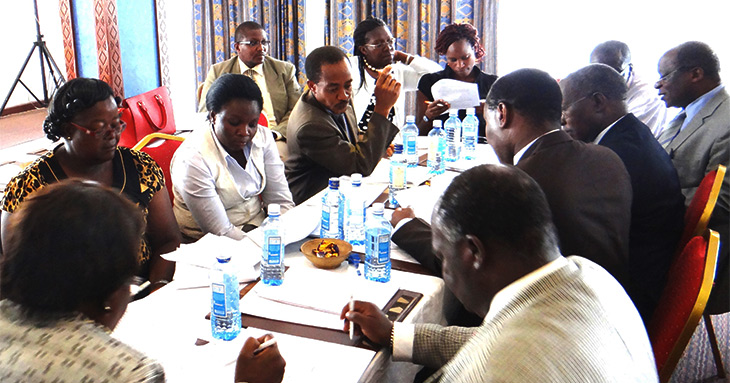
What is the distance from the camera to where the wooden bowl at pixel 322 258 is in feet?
6.19

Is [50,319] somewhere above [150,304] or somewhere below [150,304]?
above

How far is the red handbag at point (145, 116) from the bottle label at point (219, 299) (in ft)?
7.95

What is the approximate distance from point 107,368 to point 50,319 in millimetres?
135

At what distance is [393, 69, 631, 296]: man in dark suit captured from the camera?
68.9 inches

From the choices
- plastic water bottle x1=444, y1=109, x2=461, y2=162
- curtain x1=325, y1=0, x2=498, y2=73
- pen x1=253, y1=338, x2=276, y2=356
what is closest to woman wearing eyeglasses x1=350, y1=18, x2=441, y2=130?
plastic water bottle x1=444, y1=109, x2=461, y2=162

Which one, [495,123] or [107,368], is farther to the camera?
[495,123]

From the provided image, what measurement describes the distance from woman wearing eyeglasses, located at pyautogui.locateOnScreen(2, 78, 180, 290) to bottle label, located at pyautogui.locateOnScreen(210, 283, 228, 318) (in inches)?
19.5

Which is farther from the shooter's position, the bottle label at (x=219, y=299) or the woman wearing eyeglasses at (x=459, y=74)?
the woman wearing eyeglasses at (x=459, y=74)

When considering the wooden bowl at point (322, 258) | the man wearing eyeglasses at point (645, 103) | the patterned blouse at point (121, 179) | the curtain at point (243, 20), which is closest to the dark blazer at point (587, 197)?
the wooden bowl at point (322, 258)

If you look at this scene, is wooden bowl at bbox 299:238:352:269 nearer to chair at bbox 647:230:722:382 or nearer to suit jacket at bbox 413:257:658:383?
suit jacket at bbox 413:257:658:383

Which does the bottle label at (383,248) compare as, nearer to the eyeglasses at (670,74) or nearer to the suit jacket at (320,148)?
the suit jacket at (320,148)

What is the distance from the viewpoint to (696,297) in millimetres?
1492

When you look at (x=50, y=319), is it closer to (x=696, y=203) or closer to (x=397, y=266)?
(x=397, y=266)

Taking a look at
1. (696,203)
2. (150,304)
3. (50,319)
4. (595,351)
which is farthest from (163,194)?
(696,203)
